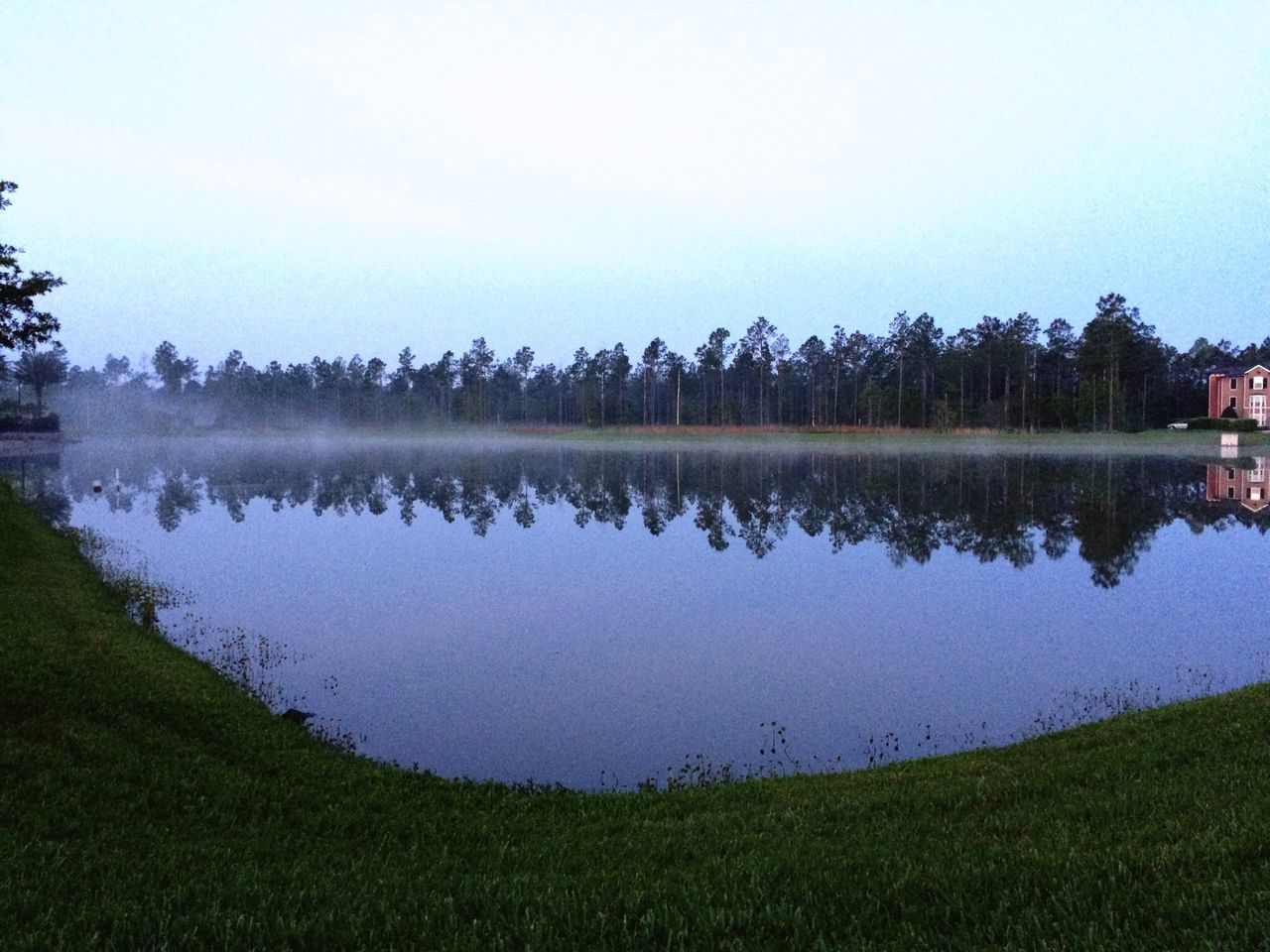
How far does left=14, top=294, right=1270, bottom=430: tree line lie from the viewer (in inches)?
3920

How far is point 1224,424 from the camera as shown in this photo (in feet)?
275

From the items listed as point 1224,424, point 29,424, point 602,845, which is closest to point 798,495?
point 602,845

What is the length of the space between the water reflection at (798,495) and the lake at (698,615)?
311 mm

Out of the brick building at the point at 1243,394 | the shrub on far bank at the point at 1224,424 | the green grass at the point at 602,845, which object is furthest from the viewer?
the brick building at the point at 1243,394

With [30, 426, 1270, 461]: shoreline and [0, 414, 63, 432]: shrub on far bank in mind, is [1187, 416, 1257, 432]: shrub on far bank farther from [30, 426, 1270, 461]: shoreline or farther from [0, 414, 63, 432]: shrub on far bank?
[0, 414, 63, 432]: shrub on far bank

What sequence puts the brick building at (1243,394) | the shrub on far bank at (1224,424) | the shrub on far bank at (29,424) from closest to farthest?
1. the shrub on far bank at (29,424)
2. the shrub on far bank at (1224,424)
3. the brick building at (1243,394)

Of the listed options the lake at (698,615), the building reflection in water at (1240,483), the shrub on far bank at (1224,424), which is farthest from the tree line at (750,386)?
the lake at (698,615)

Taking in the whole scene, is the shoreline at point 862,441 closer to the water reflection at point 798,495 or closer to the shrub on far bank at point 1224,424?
the shrub on far bank at point 1224,424

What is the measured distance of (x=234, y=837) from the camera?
6324 millimetres

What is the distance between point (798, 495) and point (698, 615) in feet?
77.8

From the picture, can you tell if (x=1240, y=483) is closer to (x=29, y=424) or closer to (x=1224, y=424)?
(x=1224, y=424)

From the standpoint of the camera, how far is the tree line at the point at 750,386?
99562mm

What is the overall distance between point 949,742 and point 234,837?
7817 mm

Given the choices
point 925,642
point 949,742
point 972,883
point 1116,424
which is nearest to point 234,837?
point 972,883
